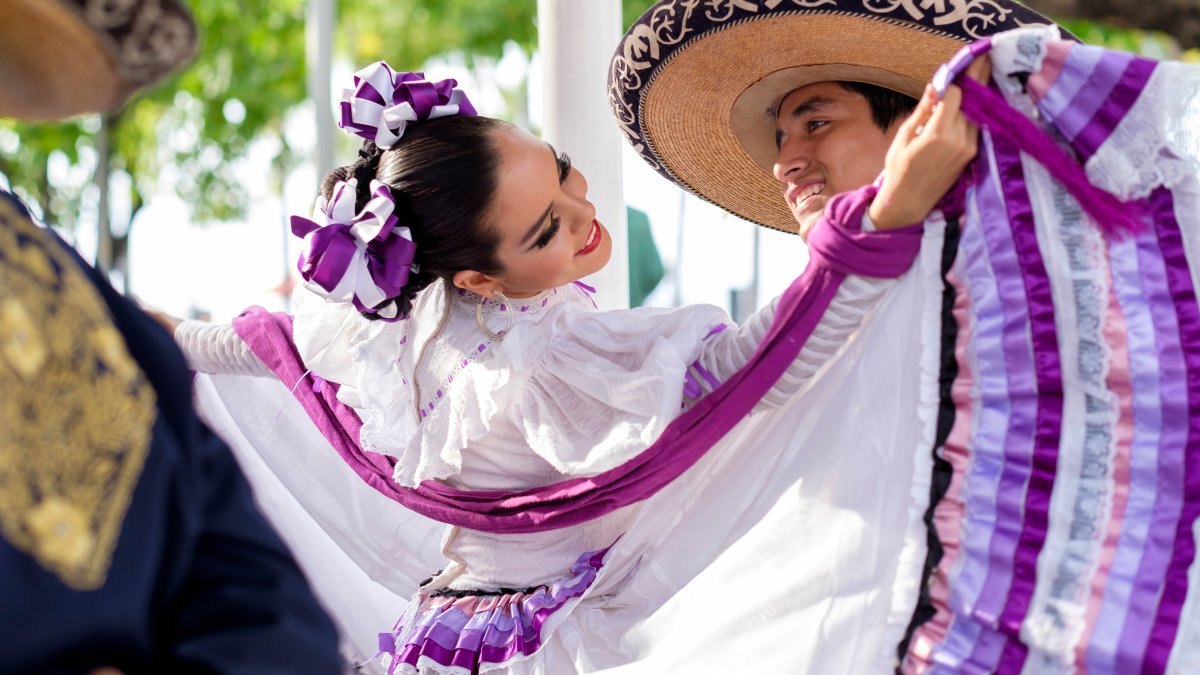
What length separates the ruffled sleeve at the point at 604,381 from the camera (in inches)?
74.4

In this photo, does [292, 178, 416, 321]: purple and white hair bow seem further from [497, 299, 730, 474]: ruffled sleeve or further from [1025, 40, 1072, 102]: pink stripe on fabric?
[1025, 40, 1072, 102]: pink stripe on fabric

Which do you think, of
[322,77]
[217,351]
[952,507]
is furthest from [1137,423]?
[322,77]

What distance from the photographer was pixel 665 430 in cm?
198

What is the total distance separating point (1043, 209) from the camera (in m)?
1.71

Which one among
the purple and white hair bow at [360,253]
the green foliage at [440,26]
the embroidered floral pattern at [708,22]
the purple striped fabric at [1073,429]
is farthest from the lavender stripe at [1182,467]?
the green foliage at [440,26]

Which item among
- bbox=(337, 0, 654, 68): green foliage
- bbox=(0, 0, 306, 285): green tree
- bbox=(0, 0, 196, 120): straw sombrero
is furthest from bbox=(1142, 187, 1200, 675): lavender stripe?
bbox=(0, 0, 306, 285): green tree

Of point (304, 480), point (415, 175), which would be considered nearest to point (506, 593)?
point (304, 480)

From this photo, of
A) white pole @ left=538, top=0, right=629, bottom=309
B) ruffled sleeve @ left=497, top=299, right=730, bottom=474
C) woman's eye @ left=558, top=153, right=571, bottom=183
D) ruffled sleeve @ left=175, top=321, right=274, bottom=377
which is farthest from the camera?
white pole @ left=538, top=0, right=629, bottom=309

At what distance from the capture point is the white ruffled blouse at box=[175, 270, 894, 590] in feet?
6.23

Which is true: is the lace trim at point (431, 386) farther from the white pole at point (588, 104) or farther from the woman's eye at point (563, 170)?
the white pole at point (588, 104)

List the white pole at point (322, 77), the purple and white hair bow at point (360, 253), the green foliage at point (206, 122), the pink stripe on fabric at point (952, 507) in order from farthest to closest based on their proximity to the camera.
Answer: the green foliage at point (206, 122) < the white pole at point (322, 77) < the purple and white hair bow at point (360, 253) < the pink stripe on fabric at point (952, 507)

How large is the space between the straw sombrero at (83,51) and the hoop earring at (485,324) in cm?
96

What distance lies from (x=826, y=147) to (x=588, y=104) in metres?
0.70

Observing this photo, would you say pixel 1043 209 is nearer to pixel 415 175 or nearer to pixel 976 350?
pixel 976 350
